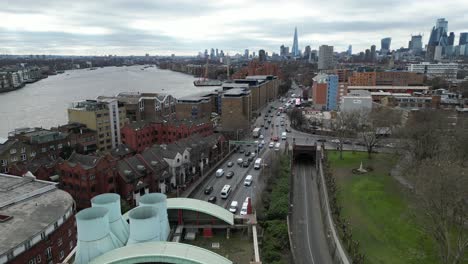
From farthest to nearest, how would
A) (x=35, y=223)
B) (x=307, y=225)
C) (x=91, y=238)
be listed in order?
(x=307, y=225) → (x=35, y=223) → (x=91, y=238)

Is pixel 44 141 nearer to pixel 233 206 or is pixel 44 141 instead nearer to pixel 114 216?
pixel 233 206

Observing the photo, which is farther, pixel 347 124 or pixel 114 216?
pixel 347 124

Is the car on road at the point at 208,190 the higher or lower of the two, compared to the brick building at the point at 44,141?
lower

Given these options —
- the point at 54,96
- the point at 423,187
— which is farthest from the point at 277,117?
the point at 54,96

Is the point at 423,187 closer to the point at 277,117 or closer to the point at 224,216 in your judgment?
the point at 224,216

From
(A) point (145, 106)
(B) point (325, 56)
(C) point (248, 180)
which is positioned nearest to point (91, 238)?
(C) point (248, 180)

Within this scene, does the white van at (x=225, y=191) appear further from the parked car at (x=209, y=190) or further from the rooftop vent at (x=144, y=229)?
the rooftop vent at (x=144, y=229)

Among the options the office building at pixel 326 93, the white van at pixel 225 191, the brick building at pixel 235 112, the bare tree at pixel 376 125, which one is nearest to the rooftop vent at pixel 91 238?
the white van at pixel 225 191
